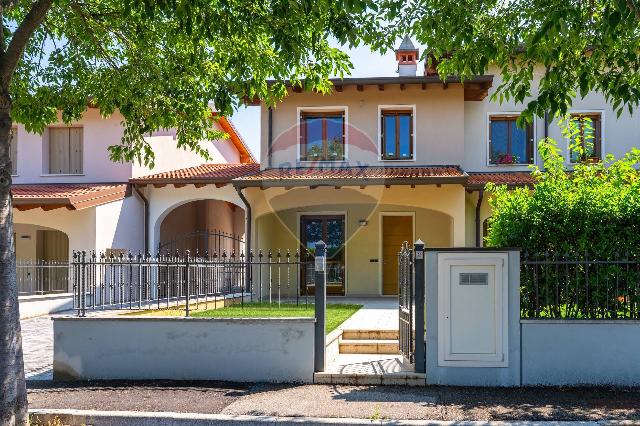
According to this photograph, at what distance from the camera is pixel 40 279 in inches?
688

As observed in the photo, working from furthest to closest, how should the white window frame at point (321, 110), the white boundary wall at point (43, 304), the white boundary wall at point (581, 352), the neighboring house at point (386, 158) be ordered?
the white window frame at point (321, 110) < the neighboring house at point (386, 158) < the white boundary wall at point (43, 304) < the white boundary wall at point (581, 352)

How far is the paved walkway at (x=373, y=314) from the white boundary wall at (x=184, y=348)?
79.0 inches

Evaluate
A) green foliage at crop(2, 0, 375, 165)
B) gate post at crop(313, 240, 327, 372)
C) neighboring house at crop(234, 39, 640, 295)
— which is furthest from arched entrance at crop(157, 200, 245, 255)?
gate post at crop(313, 240, 327, 372)

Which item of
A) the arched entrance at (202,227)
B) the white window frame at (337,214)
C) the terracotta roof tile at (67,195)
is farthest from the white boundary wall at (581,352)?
the arched entrance at (202,227)

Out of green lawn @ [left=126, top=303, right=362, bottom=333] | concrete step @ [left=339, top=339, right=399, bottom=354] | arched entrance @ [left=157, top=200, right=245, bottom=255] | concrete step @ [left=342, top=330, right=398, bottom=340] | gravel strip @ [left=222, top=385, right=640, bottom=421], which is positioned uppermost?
arched entrance @ [left=157, top=200, right=245, bottom=255]

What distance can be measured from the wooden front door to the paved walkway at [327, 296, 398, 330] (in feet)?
1.94

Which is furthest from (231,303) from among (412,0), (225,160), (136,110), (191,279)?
(225,160)

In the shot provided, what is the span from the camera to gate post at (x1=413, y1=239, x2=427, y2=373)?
25.6ft

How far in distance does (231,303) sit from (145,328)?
3.06 metres

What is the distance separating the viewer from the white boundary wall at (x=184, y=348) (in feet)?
26.2

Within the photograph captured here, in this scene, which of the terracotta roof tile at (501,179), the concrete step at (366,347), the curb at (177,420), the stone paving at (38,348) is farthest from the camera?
the terracotta roof tile at (501,179)

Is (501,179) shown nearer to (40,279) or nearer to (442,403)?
(442,403)

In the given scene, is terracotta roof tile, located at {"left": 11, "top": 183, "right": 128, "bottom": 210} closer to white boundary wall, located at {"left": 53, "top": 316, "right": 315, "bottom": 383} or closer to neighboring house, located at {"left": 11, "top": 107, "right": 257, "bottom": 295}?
neighboring house, located at {"left": 11, "top": 107, "right": 257, "bottom": 295}

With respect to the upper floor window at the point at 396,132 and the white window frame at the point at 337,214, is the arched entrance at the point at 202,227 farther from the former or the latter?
the upper floor window at the point at 396,132
